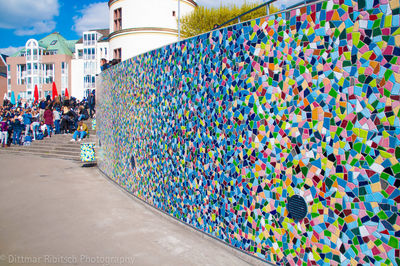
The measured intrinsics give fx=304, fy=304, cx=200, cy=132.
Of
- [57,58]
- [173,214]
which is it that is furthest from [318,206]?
[57,58]

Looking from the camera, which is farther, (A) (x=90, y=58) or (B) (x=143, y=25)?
(A) (x=90, y=58)

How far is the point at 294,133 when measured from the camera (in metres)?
3.53

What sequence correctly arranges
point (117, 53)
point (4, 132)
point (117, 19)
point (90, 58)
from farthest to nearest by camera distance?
point (90, 58), point (117, 53), point (117, 19), point (4, 132)

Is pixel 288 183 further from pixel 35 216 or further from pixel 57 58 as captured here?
pixel 57 58

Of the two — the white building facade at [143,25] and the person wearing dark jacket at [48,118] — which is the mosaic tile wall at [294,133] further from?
the white building facade at [143,25]

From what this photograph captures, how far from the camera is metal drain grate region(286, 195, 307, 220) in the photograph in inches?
136

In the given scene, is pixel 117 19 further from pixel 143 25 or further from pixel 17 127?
pixel 17 127

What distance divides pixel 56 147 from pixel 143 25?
14828mm

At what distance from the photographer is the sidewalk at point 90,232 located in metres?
4.11

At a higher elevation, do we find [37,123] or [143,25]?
[143,25]

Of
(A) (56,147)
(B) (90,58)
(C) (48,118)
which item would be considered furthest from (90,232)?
(B) (90,58)

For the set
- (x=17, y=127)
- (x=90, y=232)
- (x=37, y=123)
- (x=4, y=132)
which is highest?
(x=37, y=123)

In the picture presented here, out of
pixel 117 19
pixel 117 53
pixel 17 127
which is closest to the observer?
pixel 17 127

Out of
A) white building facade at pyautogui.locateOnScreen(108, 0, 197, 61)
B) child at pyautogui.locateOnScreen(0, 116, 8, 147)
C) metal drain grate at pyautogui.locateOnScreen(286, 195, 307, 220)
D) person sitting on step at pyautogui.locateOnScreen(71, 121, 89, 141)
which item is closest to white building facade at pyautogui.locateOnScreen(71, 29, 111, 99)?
white building facade at pyautogui.locateOnScreen(108, 0, 197, 61)
